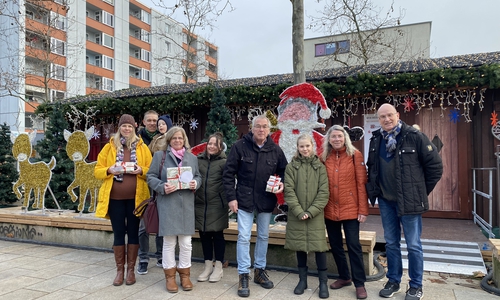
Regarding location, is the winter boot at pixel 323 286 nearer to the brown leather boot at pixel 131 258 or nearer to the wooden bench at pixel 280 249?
the wooden bench at pixel 280 249

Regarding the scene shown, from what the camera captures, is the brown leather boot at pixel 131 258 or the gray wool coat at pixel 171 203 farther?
the brown leather boot at pixel 131 258

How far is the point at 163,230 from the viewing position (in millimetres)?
3891

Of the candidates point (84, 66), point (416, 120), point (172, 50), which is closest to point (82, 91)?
point (84, 66)

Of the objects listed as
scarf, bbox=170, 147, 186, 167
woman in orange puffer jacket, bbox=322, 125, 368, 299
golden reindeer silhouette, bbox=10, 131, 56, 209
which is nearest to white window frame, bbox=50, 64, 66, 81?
golden reindeer silhouette, bbox=10, 131, 56, 209

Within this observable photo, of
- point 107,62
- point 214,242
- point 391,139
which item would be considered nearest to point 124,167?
point 214,242

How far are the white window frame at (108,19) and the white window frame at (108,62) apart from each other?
343 cm

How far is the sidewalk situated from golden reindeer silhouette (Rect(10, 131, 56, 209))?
5.02 ft

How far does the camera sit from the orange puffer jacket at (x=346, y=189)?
12.2 feet

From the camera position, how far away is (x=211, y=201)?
4.16m

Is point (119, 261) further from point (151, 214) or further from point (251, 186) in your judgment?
point (251, 186)

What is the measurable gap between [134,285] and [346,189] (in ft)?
8.64

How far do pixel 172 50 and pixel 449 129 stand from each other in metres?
41.5

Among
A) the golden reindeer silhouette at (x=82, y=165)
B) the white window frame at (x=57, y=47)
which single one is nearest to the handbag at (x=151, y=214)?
the golden reindeer silhouette at (x=82, y=165)

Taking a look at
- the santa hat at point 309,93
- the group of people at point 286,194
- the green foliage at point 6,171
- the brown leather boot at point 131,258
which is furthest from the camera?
the green foliage at point 6,171
